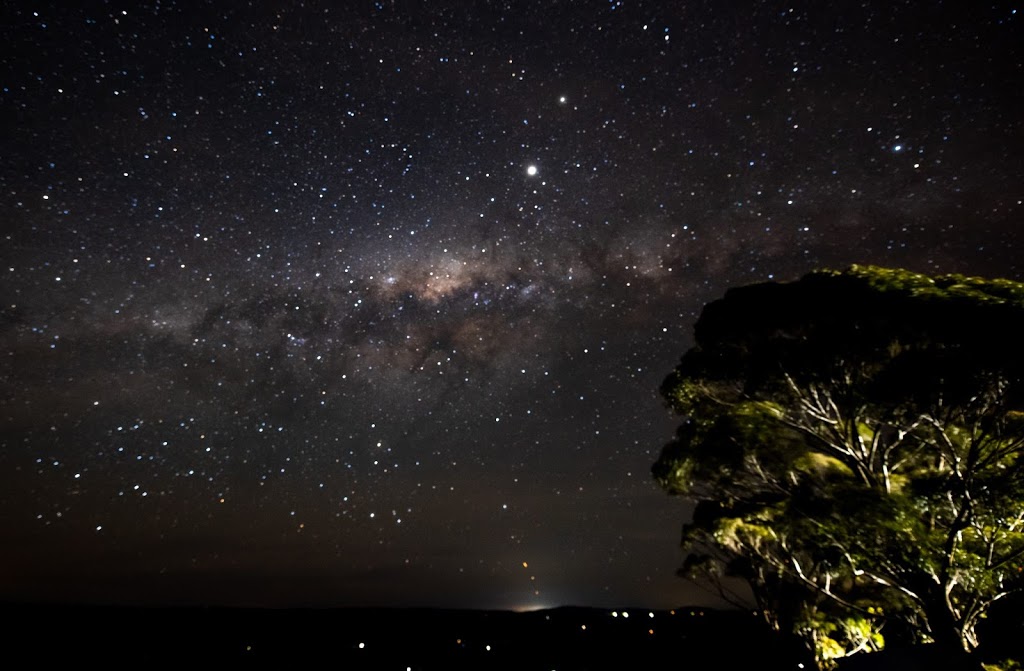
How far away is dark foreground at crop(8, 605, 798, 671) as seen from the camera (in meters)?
29.7

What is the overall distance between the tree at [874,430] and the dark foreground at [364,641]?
1686 centimetres

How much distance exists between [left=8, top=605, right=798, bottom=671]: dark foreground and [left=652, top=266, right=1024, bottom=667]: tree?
16.9m

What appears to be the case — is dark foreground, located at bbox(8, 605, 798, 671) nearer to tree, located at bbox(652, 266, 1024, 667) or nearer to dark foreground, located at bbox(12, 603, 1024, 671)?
dark foreground, located at bbox(12, 603, 1024, 671)

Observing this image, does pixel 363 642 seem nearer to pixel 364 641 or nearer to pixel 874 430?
pixel 364 641

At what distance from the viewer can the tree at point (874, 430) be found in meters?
5.82

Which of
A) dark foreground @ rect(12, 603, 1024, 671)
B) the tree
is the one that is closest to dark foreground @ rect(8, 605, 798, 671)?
dark foreground @ rect(12, 603, 1024, 671)

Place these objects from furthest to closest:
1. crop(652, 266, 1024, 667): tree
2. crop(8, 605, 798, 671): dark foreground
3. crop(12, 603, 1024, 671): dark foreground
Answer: crop(8, 605, 798, 671): dark foreground
crop(12, 603, 1024, 671): dark foreground
crop(652, 266, 1024, 667): tree

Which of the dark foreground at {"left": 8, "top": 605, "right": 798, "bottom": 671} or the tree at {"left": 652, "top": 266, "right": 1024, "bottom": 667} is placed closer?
the tree at {"left": 652, "top": 266, "right": 1024, "bottom": 667}

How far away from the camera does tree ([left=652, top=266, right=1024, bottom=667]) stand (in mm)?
5820

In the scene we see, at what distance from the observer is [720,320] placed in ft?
26.9

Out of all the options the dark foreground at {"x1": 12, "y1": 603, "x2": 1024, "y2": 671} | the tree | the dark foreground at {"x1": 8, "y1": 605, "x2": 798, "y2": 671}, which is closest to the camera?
the tree

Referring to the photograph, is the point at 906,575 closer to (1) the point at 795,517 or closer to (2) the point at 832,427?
(1) the point at 795,517

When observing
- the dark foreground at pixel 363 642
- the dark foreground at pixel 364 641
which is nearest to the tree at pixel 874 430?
the dark foreground at pixel 363 642

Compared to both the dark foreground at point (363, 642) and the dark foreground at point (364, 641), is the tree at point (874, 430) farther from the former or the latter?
the dark foreground at point (364, 641)
